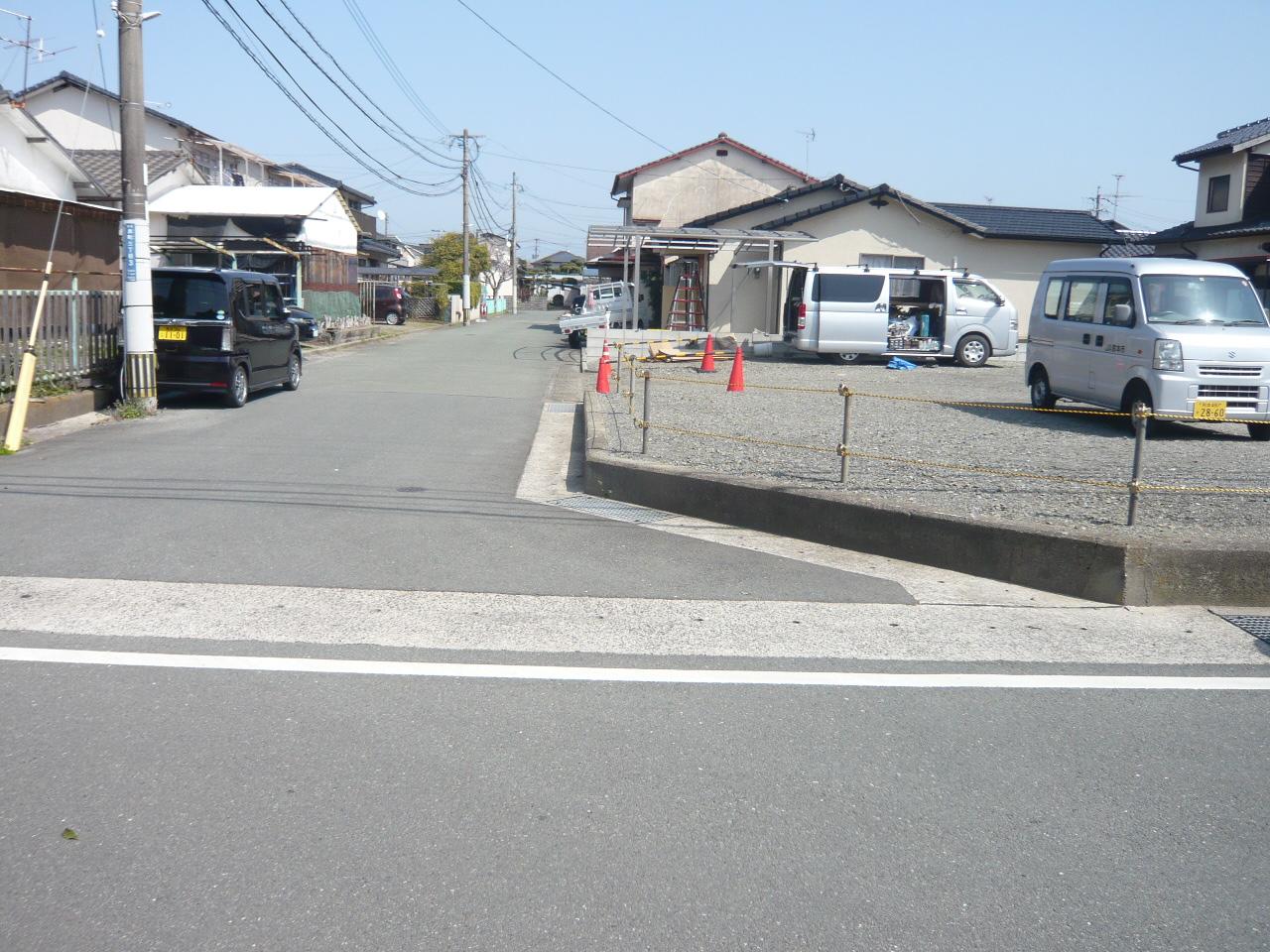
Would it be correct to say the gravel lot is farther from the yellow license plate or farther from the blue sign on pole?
the blue sign on pole

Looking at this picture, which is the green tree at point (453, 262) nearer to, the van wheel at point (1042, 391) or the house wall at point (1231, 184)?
the house wall at point (1231, 184)

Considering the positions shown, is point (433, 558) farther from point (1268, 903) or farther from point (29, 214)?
point (29, 214)

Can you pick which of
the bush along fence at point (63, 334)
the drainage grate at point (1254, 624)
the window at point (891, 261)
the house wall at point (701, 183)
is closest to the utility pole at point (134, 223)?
the bush along fence at point (63, 334)

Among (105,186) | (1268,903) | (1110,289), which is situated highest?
(105,186)

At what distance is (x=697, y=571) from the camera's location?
815cm

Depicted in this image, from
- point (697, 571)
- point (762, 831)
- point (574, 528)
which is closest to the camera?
Result: point (762, 831)

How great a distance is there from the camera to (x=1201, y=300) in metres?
13.7

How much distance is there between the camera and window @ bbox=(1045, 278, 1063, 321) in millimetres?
15781

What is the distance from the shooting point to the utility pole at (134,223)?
582 inches

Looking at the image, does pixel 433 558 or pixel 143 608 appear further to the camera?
pixel 433 558

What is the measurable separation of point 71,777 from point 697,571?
458 centimetres

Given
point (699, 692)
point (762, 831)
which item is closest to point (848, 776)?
point (762, 831)

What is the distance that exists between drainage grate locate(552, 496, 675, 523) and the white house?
83.9ft

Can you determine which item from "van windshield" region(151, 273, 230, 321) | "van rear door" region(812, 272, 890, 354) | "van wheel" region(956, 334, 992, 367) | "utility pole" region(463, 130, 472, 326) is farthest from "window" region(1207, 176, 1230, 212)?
"utility pole" region(463, 130, 472, 326)
